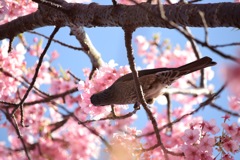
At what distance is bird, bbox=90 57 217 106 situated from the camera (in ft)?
10.4

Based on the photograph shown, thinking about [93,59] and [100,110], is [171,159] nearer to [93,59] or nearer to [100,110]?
[100,110]

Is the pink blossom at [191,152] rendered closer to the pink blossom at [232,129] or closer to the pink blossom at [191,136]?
the pink blossom at [191,136]

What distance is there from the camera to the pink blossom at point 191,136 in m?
3.03

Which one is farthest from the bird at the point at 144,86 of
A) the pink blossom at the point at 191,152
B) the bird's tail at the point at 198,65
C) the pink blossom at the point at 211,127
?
the pink blossom at the point at 191,152

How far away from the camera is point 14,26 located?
12.1 ft

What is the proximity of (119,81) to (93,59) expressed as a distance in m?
0.94

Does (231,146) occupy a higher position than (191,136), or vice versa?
(191,136)

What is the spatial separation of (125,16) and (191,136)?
1.16m

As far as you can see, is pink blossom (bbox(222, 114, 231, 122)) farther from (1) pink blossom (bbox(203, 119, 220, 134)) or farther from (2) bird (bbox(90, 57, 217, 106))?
(2) bird (bbox(90, 57, 217, 106))

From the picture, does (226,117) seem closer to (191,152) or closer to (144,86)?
(191,152)

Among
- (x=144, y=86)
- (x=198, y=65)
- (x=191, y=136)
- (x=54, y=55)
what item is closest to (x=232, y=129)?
(x=191, y=136)

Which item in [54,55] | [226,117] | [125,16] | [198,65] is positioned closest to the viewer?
[125,16]

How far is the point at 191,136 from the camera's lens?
3.04 m

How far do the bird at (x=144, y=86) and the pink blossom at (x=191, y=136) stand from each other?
1.60 ft
